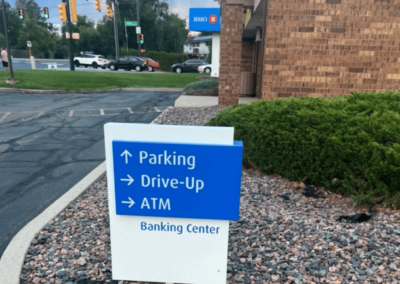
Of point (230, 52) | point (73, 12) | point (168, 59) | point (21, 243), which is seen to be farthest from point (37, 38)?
point (21, 243)

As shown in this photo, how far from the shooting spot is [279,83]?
8.06 metres

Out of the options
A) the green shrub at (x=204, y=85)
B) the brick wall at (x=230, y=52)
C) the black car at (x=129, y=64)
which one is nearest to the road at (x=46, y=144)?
the green shrub at (x=204, y=85)

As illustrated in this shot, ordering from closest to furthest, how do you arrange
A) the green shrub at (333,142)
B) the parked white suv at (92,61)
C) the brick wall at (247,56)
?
the green shrub at (333,142)
the brick wall at (247,56)
the parked white suv at (92,61)

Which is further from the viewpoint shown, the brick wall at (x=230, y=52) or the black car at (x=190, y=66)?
the black car at (x=190, y=66)

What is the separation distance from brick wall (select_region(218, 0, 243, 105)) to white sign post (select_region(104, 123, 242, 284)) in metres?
8.80

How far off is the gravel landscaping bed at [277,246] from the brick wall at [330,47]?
14.5 feet

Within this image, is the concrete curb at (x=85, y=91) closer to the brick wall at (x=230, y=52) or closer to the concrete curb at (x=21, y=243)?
the brick wall at (x=230, y=52)

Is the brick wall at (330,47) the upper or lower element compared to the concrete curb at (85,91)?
upper

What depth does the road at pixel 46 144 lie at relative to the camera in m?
4.67

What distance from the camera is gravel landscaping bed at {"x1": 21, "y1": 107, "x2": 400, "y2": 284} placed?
2.73 meters

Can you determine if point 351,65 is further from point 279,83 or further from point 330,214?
point 330,214

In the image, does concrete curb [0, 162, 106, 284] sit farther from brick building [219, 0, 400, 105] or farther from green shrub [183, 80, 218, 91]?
green shrub [183, 80, 218, 91]

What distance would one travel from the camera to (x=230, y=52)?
1072cm

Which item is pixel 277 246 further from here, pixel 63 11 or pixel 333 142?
pixel 63 11
